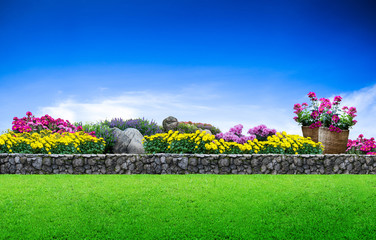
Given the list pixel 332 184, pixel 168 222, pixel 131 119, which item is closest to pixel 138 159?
pixel 168 222

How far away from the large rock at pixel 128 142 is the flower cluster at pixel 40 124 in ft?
5.95

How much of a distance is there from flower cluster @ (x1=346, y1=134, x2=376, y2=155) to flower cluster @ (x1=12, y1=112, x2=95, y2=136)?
11469 millimetres

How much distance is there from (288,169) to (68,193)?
600 cm

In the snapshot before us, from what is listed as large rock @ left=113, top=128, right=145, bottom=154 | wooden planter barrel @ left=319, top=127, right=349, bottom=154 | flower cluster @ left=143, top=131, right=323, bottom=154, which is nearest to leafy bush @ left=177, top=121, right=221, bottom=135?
large rock @ left=113, top=128, right=145, bottom=154

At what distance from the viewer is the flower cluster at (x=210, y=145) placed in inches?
355

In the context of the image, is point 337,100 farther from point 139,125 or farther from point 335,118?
point 139,125

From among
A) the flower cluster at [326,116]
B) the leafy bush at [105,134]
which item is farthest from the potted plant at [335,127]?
the leafy bush at [105,134]

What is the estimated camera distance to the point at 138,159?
869 centimetres

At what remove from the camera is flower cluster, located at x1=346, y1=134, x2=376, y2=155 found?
1277 cm

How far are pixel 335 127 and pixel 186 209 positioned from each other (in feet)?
30.3

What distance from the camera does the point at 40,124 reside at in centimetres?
1298

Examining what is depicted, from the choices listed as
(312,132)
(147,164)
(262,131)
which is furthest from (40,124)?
(312,132)

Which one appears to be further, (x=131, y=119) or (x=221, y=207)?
(x=131, y=119)

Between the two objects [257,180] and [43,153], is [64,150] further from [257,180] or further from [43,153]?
[257,180]
